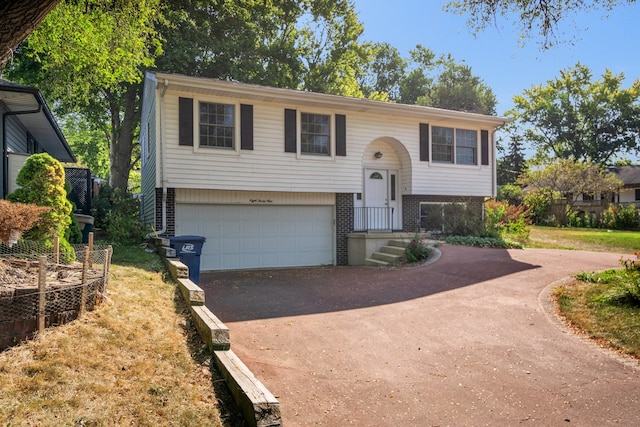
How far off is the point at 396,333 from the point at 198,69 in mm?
19090

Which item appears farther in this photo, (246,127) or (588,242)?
(588,242)

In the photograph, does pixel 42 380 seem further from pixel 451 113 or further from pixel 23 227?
pixel 451 113

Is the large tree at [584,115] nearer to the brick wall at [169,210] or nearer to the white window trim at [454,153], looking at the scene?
the white window trim at [454,153]

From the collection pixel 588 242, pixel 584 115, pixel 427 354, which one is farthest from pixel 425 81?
pixel 427 354

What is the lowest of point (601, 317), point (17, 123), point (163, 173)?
point (601, 317)

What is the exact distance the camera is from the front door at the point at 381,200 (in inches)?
583

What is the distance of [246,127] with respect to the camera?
1251 cm

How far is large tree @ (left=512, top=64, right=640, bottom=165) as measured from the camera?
127 ft

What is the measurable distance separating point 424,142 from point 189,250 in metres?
9.33

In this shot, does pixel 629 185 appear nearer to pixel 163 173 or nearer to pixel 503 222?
pixel 503 222

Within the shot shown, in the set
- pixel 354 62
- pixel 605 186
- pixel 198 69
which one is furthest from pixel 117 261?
pixel 605 186

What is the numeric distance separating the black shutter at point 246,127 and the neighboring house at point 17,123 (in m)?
4.70

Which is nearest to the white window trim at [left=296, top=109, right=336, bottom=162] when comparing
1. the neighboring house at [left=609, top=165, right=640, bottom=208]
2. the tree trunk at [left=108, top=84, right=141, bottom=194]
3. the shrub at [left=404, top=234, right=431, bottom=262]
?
the shrub at [left=404, top=234, right=431, bottom=262]

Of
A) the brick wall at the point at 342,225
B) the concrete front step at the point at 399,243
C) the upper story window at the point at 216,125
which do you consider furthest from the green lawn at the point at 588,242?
the upper story window at the point at 216,125
